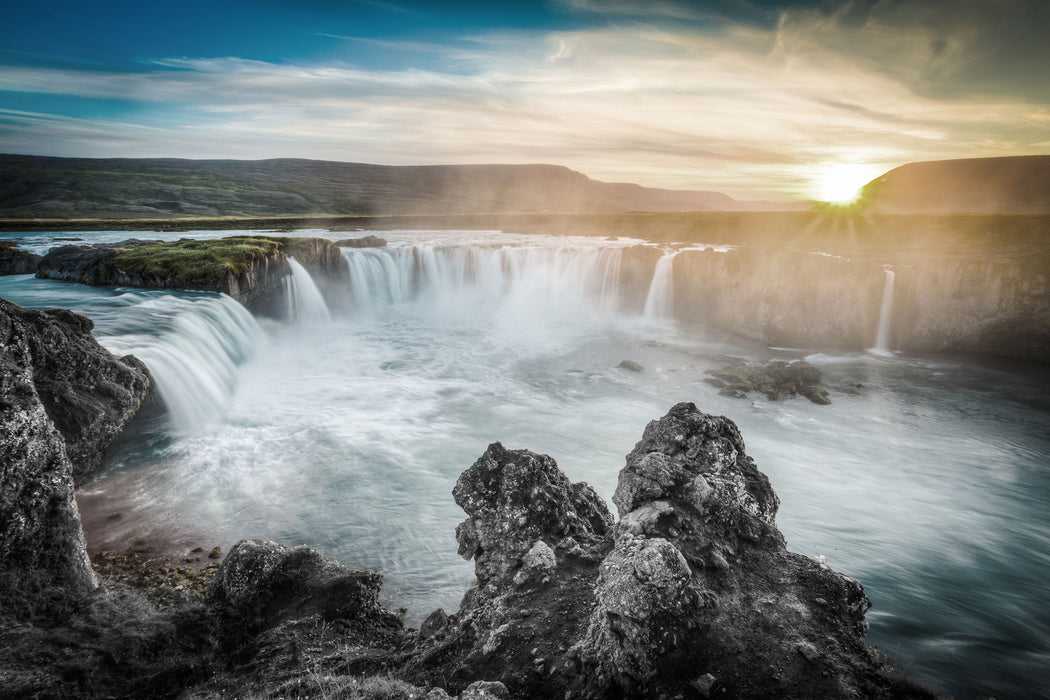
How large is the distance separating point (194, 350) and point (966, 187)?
313 feet

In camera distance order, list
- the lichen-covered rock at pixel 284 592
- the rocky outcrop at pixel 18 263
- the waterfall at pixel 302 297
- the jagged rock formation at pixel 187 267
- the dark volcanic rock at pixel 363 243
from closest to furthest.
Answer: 1. the lichen-covered rock at pixel 284 592
2. the jagged rock formation at pixel 187 267
3. the rocky outcrop at pixel 18 263
4. the waterfall at pixel 302 297
5. the dark volcanic rock at pixel 363 243

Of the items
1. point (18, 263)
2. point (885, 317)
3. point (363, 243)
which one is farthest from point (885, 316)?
point (18, 263)

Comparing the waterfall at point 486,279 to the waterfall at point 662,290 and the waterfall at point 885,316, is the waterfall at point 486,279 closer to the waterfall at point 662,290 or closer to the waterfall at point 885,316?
the waterfall at point 662,290

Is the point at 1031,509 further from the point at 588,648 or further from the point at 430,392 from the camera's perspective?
the point at 430,392

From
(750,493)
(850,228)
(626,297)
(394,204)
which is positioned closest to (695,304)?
(626,297)

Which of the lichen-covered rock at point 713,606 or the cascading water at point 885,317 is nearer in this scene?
the lichen-covered rock at point 713,606

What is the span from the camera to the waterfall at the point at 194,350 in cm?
1639

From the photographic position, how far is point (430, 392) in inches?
943

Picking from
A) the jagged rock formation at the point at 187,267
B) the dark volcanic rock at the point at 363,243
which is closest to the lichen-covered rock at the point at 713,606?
the jagged rock formation at the point at 187,267

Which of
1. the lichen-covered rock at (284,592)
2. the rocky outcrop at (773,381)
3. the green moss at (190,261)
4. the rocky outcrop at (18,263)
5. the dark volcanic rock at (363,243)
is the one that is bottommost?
the lichen-covered rock at (284,592)

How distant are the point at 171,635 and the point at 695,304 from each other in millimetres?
36394

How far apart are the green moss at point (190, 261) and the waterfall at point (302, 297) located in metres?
2.97

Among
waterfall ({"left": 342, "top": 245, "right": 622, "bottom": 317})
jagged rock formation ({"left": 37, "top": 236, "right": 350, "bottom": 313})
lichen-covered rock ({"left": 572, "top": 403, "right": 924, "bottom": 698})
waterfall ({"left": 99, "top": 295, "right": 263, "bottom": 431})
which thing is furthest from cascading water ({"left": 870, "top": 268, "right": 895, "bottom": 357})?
jagged rock formation ({"left": 37, "top": 236, "right": 350, "bottom": 313})

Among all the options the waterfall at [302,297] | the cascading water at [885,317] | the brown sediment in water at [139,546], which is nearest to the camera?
the brown sediment in water at [139,546]
